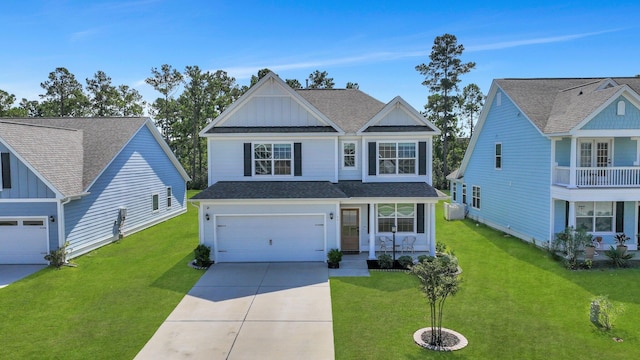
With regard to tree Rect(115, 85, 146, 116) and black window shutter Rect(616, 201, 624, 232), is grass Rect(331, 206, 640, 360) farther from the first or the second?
tree Rect(115, 85, 146, 116)

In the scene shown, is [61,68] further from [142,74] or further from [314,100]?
[314,100]

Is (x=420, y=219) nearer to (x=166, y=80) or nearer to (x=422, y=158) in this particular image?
(x=422, y=158)

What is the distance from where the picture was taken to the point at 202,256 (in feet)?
51.6

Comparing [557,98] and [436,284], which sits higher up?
[557,98]

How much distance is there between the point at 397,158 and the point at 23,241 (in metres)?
15.9

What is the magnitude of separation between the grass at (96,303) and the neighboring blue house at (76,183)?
1.63 meters

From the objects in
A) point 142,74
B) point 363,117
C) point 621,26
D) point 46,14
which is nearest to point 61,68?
point 142,74

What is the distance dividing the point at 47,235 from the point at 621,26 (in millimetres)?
29607

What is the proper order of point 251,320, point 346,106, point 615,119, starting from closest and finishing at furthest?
1. point 251,320
2. point 615,119
3. point 346,106

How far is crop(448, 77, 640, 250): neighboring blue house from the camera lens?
16.8m

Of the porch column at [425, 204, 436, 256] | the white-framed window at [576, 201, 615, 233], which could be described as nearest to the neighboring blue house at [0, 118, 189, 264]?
the porch column at [425, 204, 436, 256]

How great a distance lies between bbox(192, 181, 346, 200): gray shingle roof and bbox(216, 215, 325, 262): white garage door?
3.04 ft

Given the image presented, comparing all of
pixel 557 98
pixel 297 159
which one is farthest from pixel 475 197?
pixel 297 159

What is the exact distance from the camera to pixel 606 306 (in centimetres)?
992
